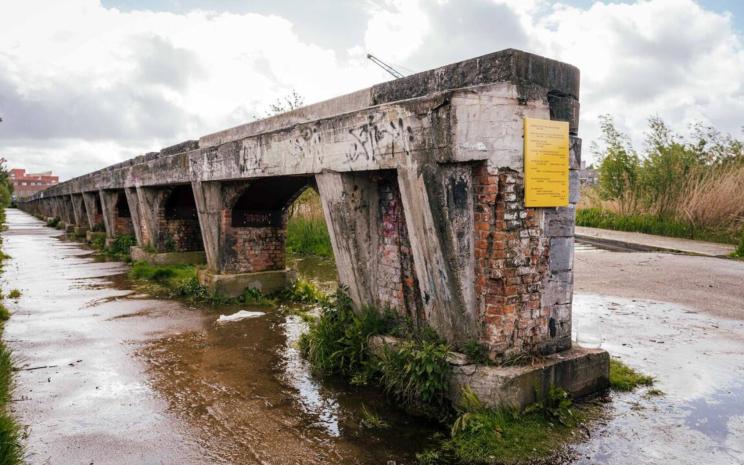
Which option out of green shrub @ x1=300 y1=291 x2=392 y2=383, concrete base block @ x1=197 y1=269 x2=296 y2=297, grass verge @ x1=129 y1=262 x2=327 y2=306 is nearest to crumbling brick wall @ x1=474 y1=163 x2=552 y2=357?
green shrub @ x1=300 y1=291 x2=392 y2=383

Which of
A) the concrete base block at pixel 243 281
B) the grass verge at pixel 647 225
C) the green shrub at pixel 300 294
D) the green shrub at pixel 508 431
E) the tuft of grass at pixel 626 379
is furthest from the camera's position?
the grass verge at pixel 647 225

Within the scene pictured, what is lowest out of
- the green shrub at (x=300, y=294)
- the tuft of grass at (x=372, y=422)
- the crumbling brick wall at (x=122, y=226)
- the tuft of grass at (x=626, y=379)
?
the tuft of grass at (x=372, y=422)

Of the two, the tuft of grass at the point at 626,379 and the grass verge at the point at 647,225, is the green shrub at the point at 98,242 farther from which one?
the grass verge at the point at 647,225

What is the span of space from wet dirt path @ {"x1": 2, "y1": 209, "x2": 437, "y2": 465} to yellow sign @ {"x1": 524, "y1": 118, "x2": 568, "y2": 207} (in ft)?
7.15

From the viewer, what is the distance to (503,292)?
4.39 meters

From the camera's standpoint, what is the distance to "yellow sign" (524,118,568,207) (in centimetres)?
449

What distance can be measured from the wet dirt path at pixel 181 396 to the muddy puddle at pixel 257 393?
0.06 ft

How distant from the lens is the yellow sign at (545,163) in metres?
4.49

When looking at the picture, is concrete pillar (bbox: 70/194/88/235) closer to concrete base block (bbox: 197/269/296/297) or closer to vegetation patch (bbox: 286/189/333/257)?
vegetation patch (bbox: 286/189/333/257)

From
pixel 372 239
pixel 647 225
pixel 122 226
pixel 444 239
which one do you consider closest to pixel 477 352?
pixel 444 239

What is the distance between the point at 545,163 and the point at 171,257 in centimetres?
984

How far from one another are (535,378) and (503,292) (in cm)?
77

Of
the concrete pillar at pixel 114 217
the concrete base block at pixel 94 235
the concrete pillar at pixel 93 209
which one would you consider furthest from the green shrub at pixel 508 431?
the concrete pillar at pixel 93 209

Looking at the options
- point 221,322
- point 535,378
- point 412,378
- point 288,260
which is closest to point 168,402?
point 412,378
